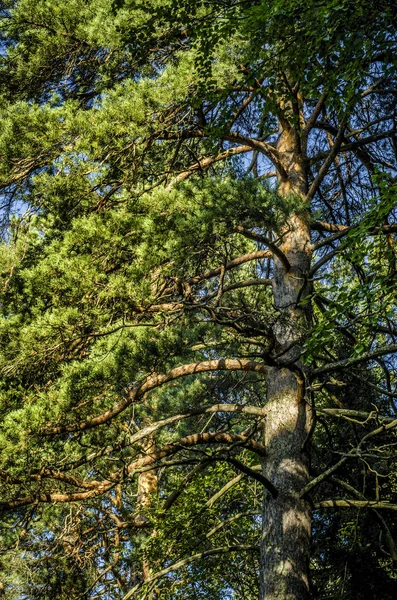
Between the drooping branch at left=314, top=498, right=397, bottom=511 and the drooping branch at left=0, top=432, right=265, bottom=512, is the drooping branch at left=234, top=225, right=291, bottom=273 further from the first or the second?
the drooping branch at left=314, top=498, right=397, bottom=511

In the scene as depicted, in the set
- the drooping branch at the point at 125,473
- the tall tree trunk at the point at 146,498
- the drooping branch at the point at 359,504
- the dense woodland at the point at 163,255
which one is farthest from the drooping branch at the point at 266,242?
the drooping branch at the point at 359,504

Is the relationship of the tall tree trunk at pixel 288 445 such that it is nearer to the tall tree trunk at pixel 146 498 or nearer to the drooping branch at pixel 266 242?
the drooping branch at pixel 266 242

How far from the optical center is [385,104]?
8250mm

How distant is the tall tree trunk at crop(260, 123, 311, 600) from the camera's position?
18.9ft

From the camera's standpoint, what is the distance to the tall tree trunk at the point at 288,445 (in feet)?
18.9

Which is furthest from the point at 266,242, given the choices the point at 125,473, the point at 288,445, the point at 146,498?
the point at 146,498

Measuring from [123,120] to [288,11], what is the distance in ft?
6.08

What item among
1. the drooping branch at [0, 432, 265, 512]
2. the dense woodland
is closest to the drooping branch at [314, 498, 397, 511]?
the dense woodland

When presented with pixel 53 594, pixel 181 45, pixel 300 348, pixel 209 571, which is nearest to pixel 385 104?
pixel 181 45

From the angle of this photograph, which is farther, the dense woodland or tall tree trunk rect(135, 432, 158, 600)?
tall tree trunk rect(135, 432, 158, 600)

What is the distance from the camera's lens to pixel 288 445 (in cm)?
637

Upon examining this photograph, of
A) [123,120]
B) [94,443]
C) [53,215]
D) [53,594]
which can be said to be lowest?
[53,594]

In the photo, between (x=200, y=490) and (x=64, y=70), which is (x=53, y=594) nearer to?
(x=200, y=490)

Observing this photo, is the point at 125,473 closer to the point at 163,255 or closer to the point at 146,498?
the point at 163,255
